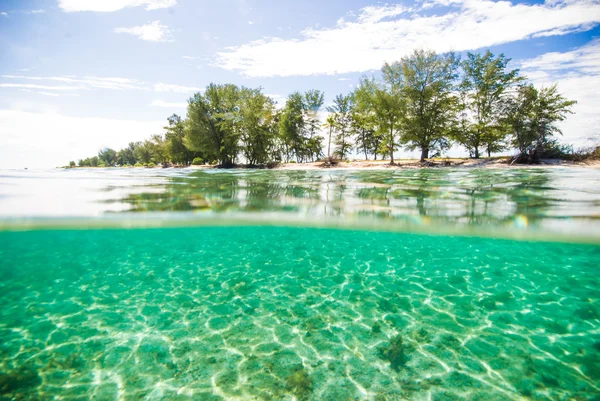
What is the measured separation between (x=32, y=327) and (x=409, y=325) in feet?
31.7

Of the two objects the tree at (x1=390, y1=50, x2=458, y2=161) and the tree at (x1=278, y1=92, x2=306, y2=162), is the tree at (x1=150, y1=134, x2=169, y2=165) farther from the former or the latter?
the tree at (x1=390, y1=50, x2=458, y2=161)

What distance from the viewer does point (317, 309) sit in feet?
24.5

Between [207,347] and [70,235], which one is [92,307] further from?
[70,235]

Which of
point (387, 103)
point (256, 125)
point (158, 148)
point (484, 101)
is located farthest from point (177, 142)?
point (484, 101)

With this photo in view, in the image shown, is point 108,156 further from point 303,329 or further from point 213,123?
point 303,329

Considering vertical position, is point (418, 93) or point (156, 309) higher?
point (418, 93)

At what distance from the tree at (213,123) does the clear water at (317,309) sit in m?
36.5

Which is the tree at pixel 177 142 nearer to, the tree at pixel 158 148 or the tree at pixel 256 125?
the tree at pixel 158 148

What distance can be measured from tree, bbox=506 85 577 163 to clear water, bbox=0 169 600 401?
24.4 m

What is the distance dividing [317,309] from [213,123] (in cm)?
5024

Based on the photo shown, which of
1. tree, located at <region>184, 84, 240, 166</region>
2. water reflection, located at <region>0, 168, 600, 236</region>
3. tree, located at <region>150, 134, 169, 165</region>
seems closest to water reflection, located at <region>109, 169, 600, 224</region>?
water reflection, located at <region>0, 168, 600, 236</region>

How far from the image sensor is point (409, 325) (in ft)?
21.9

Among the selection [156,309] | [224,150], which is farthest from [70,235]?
[224,150]

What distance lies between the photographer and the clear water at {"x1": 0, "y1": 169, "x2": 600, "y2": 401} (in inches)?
195
